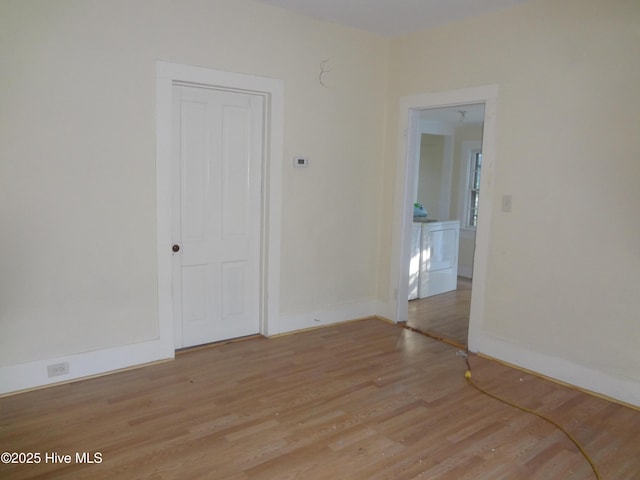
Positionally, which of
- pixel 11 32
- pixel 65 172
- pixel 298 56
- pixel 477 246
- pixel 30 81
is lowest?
pixel 477 246

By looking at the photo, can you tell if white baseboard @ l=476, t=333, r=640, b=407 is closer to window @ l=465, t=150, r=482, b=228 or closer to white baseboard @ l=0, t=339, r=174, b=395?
white baseboard @ l=0, t=339, r=174, b=395

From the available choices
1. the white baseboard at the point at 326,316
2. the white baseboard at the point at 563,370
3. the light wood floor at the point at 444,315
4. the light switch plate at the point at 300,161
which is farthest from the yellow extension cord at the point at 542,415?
the light switch plate at the point at 300,161

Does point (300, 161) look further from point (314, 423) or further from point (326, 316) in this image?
point (314, 423)

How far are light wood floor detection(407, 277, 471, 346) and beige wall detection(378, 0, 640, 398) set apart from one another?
0.59 m

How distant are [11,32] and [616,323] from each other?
437 centimetres

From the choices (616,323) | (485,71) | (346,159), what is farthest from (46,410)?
(485,71)

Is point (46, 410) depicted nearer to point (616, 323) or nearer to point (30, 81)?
point (30, 81)

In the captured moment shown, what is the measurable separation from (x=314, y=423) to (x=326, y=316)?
1863 millimetres

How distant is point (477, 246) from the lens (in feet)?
13.0

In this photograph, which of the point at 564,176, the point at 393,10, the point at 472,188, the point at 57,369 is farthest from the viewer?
the point at 472,188

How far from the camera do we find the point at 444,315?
5121 mm

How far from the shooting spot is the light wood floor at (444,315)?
178 inches

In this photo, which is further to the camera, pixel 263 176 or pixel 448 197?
pixel 448 197

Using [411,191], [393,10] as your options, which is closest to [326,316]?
[411,191]
